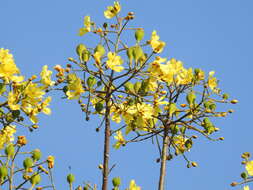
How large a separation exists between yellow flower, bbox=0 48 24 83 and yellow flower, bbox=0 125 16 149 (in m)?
0.38

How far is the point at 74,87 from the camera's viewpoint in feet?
12.8

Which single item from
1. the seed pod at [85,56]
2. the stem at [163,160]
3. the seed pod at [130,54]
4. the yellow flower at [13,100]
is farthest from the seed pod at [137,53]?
the yellow flower at [13,100]

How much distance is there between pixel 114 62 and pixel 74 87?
0.35 m

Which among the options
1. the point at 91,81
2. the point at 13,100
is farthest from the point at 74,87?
the point at 13,100

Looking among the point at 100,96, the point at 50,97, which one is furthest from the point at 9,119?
the point at 100,96

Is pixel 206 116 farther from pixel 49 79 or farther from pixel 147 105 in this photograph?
pixel 49 79

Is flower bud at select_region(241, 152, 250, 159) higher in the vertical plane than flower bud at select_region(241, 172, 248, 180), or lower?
higher

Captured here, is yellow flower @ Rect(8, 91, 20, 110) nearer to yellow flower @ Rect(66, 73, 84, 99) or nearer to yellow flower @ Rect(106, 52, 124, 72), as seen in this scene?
yellow flower @ Rect(66, 73, 84, 99)

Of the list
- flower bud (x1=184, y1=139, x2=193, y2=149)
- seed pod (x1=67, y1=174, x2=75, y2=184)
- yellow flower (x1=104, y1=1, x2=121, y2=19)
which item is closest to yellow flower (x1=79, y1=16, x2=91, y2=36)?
yellow flower (x1=104, y1=1, x2=121, y2=19)

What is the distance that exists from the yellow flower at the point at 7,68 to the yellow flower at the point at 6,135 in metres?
0.38

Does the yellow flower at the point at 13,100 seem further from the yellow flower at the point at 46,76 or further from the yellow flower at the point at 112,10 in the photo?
the yellow flower at the point at 112,10

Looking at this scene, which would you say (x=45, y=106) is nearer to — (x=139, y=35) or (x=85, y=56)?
(x=85, y=56)

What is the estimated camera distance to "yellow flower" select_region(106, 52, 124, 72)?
379 cm

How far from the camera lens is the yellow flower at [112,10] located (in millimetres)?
4316
